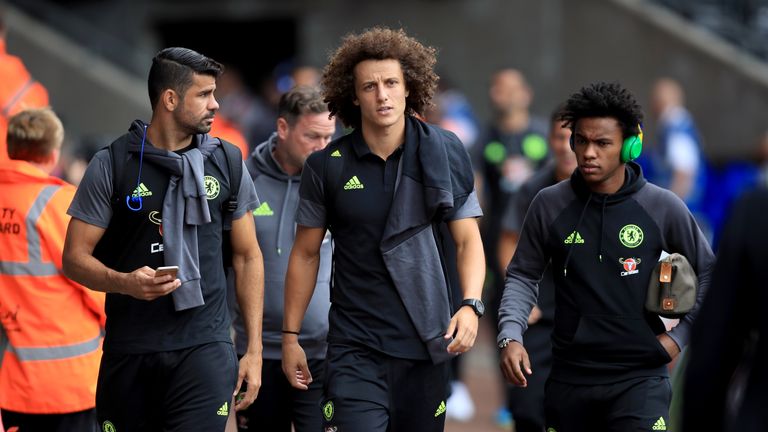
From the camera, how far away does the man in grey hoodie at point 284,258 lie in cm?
701

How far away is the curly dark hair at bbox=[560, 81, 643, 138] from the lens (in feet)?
20.1

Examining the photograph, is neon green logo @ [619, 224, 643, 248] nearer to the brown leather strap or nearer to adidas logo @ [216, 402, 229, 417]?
the brown leather strap

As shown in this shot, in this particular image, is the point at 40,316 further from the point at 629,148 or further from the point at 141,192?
the point at 629,148

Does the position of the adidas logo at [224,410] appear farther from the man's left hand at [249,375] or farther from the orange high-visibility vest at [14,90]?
the orange high-visibility vest at [14,90]

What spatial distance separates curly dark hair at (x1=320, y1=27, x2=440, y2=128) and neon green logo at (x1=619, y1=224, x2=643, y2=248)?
43.6 inches

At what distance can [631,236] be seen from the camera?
605 centimetres

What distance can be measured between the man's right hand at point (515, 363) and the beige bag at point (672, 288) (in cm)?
60

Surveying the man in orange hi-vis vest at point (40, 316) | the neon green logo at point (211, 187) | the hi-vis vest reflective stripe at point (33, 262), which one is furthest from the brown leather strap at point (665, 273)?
the hi-vis vest reflective stripe at point (33, 262)

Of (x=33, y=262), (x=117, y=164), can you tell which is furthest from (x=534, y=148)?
(x=117, y=164)

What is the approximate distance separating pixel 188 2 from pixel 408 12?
10.2ft

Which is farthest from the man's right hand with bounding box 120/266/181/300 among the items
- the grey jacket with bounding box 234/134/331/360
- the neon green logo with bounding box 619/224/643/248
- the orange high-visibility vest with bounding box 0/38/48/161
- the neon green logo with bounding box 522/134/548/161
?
the neon green logo with bounding box 522/134/548/161

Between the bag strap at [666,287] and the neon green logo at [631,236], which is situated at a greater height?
the neon green logo at [631,236]

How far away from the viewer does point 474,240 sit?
20.0 ft

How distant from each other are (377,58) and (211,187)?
97 cm
